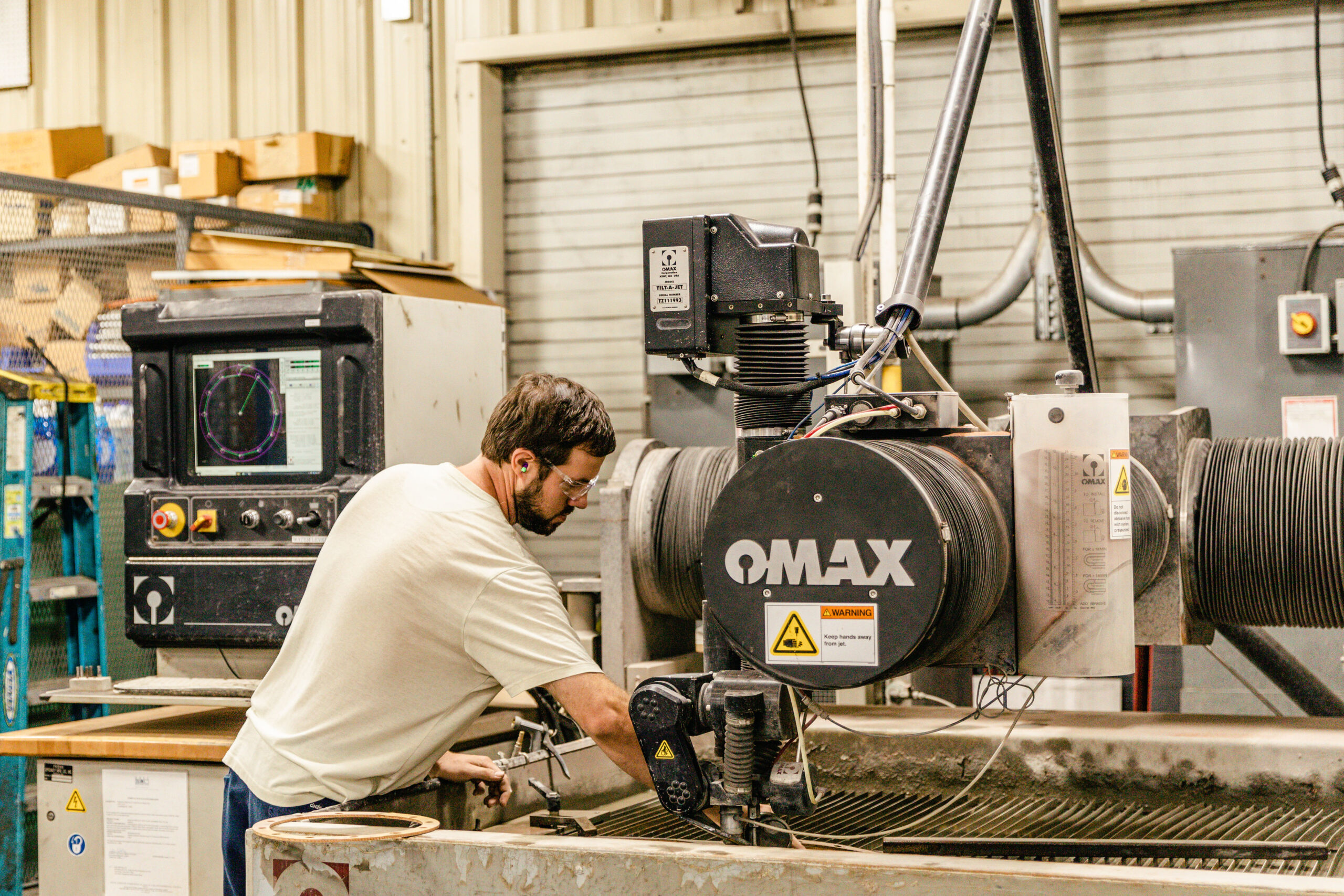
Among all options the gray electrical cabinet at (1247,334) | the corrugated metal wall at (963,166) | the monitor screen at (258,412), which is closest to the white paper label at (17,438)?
the monitor screen at (258,412)

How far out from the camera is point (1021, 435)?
1731 millimetres

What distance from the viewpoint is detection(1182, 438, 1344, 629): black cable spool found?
2273 mm

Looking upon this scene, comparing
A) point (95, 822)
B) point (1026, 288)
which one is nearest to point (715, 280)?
point (95, 822)

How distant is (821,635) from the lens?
5.00 ft

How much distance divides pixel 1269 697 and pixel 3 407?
3.91 meters

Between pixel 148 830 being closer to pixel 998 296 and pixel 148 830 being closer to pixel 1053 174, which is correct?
pixel 1053 174

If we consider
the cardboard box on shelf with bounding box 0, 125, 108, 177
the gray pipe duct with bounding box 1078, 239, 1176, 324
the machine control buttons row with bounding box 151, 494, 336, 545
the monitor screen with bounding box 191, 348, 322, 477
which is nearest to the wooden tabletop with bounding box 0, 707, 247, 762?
the machine control buttons row with bounding box 151, 494, 336, 545

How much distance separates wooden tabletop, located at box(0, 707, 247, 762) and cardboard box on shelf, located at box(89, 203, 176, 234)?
229cm

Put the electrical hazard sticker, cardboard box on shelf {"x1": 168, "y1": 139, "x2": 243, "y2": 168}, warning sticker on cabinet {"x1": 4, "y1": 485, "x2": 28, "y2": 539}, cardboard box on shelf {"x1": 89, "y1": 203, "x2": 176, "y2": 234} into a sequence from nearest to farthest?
the electrical hazard sticker < warning sticker on cabinet {"x1": 4, "y1": 485, "x2": 28, "y2": 539} < cardboard box on shelf {"x1": 89, "y1": 203, "x2": 176, "y2": 234} < cardboard box on shelf {"x1": 168, "y1": 139, "x2": 243, "y2": 168}

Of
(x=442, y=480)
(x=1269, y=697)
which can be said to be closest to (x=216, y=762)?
(x=442, y=480)

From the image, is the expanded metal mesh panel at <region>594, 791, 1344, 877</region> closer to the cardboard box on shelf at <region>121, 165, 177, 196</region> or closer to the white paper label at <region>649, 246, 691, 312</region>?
the white paper label at <region>649, 246, 691, 312</region>

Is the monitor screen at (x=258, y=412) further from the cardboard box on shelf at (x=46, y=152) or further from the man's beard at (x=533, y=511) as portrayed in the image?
the cardboard box on shelf at (x=46, y=152)

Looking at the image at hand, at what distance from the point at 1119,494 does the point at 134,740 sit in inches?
78.7

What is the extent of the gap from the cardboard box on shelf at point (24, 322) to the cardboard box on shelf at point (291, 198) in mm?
1405
